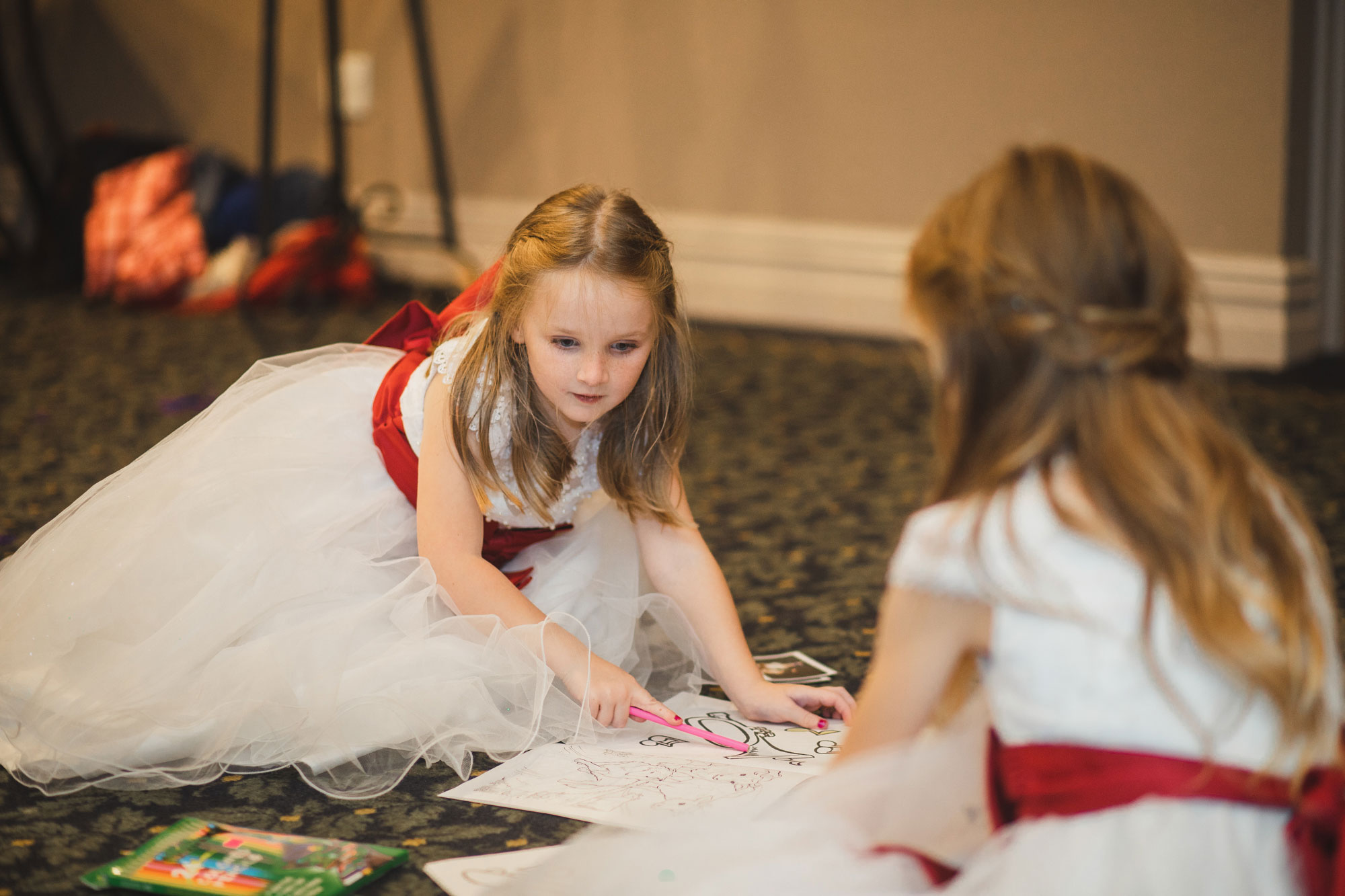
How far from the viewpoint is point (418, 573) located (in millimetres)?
1216

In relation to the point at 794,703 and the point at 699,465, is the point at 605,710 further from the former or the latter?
the point at 699,465

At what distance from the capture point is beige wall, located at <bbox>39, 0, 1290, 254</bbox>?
8.93 feet

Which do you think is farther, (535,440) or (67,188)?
(67,188)

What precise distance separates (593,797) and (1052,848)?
1.41 feet

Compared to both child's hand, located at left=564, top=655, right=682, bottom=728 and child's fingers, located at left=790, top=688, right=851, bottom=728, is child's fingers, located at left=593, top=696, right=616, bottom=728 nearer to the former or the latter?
child's hand, located at left=564, top=655, right=682, bottom=728

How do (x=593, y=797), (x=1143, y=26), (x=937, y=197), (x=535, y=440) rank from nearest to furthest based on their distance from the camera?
1. (x=593, y=797)
2. (x=535, y=440)
3. (x=1143, y=26)
4. (x=937, y=197)

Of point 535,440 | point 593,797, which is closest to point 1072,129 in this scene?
point 535,440

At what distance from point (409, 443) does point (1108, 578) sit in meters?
0.76

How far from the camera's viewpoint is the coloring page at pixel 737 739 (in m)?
1.12

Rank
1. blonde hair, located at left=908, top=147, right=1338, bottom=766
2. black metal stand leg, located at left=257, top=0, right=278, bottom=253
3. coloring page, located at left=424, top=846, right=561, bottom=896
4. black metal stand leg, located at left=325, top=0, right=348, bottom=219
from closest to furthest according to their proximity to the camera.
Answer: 1. blonde hair, located at left=908, top=147, right=1338, bottom=766
2. coloring page, located at left=424, top=846, right=561, bottom=896
3. black metal stand leg, located at left=257, top=0, right=278, bottom=253
4. black metal stand leg, located at left=325, top=0, right=348, bottom=219

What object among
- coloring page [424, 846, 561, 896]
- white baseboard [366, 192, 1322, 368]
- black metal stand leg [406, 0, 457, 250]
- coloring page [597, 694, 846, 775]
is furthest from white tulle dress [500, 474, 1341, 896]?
black metal stand leg [406, 0, 457, 250]

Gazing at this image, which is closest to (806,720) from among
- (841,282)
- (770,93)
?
(841,282)

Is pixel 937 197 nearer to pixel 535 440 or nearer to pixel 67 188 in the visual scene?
pixel 535 440

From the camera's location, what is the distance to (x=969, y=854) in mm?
801
